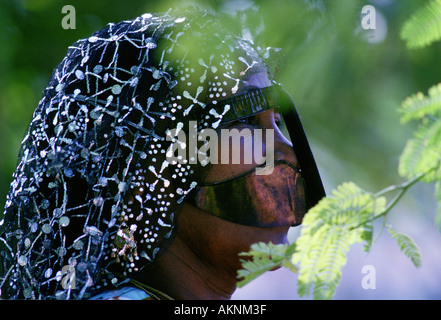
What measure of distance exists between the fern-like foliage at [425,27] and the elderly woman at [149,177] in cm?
112

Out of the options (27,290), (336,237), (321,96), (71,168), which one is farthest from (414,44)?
(321,96)

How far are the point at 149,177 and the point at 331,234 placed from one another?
1102 millimetres

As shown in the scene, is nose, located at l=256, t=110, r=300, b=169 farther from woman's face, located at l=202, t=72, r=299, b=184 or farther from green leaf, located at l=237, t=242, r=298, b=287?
green leaf, located at l=237, t=242, r=298, b=287

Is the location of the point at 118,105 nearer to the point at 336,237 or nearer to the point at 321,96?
the point at 336,237

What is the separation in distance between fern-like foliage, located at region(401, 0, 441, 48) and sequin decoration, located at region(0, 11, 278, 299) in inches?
44.2

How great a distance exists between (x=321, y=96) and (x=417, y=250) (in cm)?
219

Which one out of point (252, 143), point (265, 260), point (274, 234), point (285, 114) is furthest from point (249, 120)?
point (265, 260)

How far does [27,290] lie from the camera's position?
2596 millimetres

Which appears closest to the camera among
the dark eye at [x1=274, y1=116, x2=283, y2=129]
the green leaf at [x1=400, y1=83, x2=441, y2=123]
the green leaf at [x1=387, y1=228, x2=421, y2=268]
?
the green leaf at [x1=400, y1=83, x2=441, y2=123]

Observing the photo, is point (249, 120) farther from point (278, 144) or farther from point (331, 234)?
point (331, 234)

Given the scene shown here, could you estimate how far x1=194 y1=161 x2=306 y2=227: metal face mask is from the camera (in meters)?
Answer: 2.61

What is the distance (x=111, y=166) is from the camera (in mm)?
2541

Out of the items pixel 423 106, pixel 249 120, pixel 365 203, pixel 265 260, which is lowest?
pixel 265 260

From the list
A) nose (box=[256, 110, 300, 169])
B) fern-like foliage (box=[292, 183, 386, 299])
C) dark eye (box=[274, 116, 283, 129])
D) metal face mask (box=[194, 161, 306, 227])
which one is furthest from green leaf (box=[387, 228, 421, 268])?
dark eye (box=[274, 116, 283, 129])
